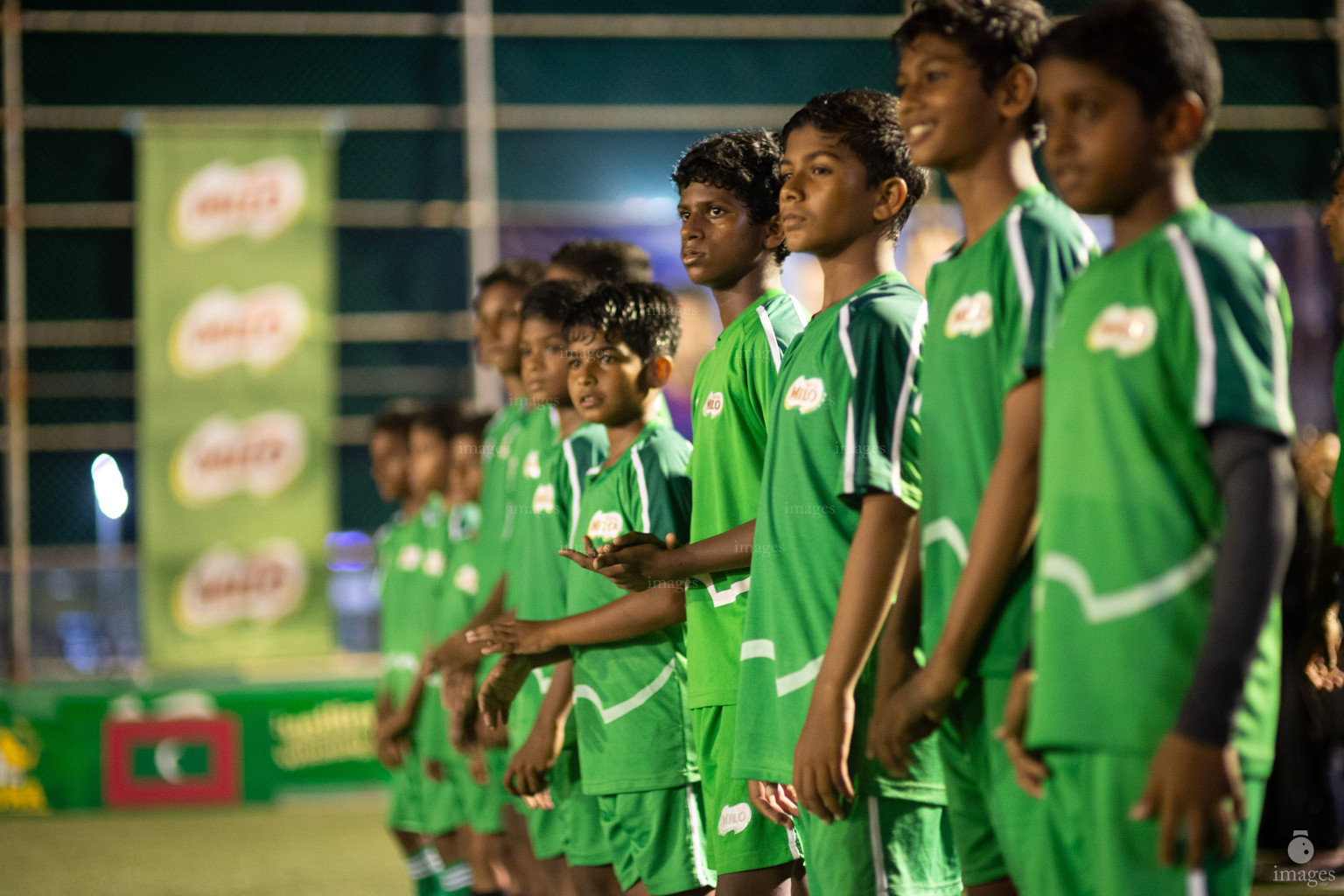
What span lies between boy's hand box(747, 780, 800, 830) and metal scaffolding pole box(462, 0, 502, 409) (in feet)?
23.9

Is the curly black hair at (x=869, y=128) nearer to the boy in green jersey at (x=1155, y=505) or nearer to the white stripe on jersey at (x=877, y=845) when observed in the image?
the boy in green jersey at (x=1155, y=505)

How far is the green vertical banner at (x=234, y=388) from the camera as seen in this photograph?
9.17 meters

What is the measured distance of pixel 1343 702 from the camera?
18.9ft

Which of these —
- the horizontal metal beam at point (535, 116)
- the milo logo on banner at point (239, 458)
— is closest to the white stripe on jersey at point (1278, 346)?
the milo logo on banner at point (239, 458)

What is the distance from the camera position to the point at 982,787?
5.96 feet

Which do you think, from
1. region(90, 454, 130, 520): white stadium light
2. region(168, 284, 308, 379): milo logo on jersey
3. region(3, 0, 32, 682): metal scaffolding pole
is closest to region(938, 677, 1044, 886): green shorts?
region(168, 284, 308, 379): milo logo on jersey

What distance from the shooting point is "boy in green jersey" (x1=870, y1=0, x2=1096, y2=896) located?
1742 mm

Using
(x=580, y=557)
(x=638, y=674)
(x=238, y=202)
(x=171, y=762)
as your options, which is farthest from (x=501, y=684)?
(x=238, y=202)

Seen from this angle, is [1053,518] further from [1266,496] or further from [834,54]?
[834,54]

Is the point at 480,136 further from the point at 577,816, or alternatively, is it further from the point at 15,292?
the point at 577,816

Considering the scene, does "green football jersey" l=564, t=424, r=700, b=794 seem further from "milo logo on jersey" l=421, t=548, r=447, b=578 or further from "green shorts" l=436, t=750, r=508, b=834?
"milo logo on jersey" l=421, t=548, r=447, b=578

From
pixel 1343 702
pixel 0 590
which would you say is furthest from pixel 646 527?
pixel 0 590

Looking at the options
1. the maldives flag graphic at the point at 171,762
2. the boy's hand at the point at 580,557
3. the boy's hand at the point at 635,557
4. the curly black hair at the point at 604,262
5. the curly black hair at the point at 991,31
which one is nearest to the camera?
the curly black hair at the point at 991,31

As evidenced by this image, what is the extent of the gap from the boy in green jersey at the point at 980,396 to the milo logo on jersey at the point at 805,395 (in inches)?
10.4
